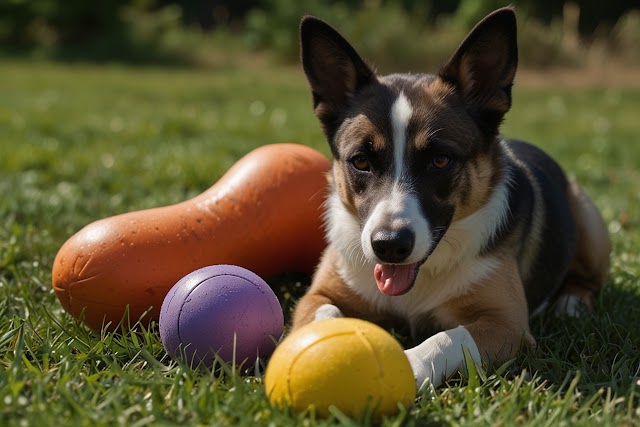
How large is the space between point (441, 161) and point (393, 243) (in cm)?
58

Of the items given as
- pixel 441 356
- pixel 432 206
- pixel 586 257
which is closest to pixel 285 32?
pixel 586 257

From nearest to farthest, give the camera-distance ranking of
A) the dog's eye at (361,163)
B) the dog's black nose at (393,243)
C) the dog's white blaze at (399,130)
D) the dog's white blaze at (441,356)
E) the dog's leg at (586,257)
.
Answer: the dog's white blaze at (441,356) < the dog's black nose at (393,243) < the dog's white blaze at (399,130) < the dog's eye at (361,163) < the dog's leg at (586,257)

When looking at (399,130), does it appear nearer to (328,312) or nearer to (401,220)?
(401,220)

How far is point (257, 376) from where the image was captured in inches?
122

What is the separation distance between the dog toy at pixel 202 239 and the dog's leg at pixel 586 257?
1569mm

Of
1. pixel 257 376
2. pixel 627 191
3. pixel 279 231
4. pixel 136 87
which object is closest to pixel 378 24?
pixel 136 87

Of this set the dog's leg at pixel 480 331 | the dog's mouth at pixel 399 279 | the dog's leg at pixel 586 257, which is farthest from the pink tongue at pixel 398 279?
the dog's leg at pixel 586 257

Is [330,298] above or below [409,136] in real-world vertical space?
below

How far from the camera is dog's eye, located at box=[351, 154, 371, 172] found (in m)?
3.60

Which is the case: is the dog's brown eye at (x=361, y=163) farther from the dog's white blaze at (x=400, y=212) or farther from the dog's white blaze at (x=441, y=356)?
the dog's white blaze at (x=441, y=356)

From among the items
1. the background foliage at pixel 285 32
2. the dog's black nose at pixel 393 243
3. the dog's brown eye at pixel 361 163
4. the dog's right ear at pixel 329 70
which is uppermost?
the dog's right ear at pixel 329 70

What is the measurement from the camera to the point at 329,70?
13.2ft

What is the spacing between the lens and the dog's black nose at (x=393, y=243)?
3.18 metres

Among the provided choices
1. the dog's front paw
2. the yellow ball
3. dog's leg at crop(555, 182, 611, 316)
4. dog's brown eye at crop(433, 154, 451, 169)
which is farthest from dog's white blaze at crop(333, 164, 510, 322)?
the yellow ball
